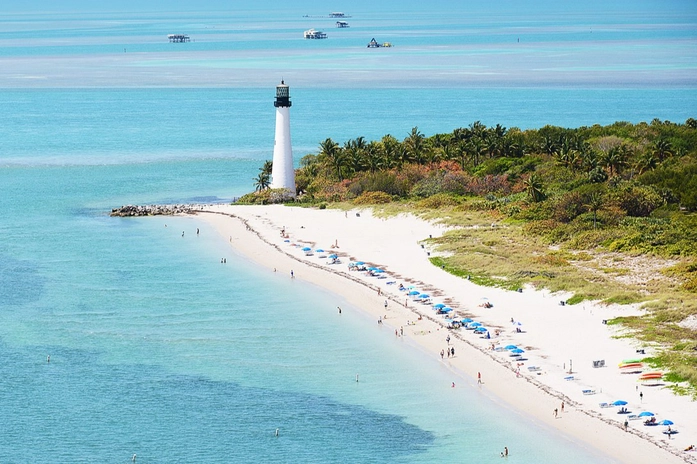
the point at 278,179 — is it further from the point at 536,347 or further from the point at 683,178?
the point at 536,347

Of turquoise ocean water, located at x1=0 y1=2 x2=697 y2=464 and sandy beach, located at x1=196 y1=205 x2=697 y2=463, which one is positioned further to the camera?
turquoise ocean water, located at x1=0 y1=2 x2=697 y2=464

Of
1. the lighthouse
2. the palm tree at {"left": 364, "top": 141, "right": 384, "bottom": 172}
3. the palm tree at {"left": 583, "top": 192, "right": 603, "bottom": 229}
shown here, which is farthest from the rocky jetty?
the palm tree at {"left": 583, "top": 192, "right": 603, "bottom": 229}

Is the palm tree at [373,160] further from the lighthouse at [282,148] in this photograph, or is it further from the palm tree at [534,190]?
the palm tree at [534,190]

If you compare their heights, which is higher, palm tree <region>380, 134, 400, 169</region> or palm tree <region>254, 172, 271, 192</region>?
palm tree <region>380, 134, 400, 169</region>

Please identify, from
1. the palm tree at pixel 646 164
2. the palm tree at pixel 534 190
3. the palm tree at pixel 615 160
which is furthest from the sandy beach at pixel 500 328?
the palm tree at pixel 646 164

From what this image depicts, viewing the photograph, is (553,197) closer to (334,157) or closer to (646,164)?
(646,164)

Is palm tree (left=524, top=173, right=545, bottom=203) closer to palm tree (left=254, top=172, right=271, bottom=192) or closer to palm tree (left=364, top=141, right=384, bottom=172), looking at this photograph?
palm tree (left=364, top=141, right=384, bottom=172)

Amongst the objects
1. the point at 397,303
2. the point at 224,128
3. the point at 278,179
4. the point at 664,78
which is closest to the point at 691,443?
the point at 397,303
